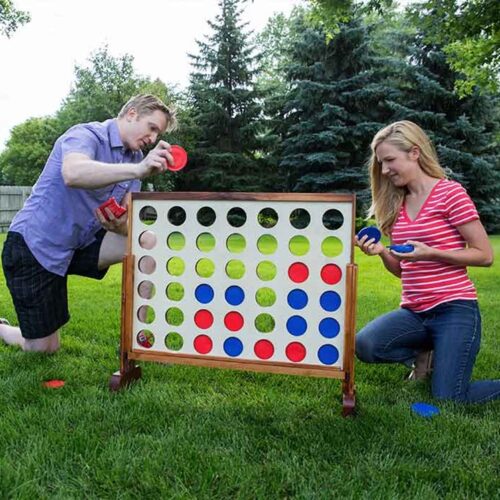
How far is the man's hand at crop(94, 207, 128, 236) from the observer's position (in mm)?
2829

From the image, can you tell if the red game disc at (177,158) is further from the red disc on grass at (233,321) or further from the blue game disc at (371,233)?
the blue game disc at (371,233)

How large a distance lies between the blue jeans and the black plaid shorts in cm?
159

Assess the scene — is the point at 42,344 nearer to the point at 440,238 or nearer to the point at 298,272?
the point at 298,272

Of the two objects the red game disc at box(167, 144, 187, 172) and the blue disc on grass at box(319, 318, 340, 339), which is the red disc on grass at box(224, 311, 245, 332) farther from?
the red game disc at box(167, 144, 187, 172)

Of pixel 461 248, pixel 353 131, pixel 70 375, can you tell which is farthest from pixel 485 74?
pixel 353 131

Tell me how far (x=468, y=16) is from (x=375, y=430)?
4.88 m

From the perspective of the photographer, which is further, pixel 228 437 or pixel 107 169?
pixel 107 169

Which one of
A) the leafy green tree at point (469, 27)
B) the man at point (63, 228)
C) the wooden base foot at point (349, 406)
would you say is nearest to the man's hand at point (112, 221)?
the man at point (63, 228)

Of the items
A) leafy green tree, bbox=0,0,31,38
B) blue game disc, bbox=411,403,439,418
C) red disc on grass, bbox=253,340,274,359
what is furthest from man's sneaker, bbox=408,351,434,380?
leafy green tree, bbox=0,0,31,38

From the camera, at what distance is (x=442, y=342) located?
256cm

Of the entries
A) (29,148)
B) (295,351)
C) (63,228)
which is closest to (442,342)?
(295,351)

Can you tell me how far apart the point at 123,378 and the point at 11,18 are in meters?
15.1

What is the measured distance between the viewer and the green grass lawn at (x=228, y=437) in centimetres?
174

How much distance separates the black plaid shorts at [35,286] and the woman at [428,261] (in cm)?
159
